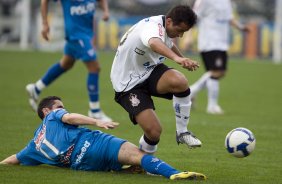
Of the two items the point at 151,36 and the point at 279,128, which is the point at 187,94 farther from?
the point at 279,128

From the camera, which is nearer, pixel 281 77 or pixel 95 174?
pixel 95 174

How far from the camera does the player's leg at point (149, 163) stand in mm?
7492

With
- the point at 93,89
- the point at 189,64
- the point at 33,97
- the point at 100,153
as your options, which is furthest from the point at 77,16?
the point at 189,64

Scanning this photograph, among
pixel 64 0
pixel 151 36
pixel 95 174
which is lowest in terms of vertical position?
pixel 95 174

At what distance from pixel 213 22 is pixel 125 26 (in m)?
16.3

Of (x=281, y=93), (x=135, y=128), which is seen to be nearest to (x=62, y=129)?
(x=135, y=128)

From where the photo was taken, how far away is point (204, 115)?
Result: 14477 mm

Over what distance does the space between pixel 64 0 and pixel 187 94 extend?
5374 mm

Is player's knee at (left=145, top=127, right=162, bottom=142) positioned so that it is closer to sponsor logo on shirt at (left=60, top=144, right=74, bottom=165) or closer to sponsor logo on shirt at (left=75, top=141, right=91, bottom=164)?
sponsor logo on shirt at (left=75, top=141, right=91, bottom=164)

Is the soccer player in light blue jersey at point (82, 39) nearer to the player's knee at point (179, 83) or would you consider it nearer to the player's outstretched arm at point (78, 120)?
the player's knee at point (179, 83)

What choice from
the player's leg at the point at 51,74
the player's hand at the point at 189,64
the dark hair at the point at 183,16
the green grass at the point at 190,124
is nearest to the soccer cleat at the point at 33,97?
the player's leg at the point at 51,74

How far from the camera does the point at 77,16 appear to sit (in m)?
13.1

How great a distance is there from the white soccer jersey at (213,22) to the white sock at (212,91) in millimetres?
649

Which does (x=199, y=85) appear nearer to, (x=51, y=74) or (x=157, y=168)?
(x=51, y=74)
